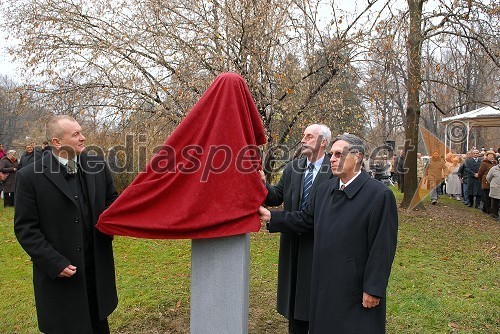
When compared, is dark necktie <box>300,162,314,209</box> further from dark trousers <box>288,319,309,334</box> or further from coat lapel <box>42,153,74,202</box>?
coat lapel <box>42,153,74,202</box>

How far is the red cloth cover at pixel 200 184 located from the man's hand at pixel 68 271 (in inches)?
13.7

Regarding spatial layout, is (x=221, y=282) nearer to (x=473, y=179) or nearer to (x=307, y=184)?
(x=307, y=184)

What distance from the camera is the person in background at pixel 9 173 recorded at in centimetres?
1309

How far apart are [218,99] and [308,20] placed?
24.3 ft

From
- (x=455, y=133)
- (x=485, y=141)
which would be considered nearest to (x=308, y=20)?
(x=455, y=133)

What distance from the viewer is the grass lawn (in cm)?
470

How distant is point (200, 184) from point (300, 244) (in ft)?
4.20

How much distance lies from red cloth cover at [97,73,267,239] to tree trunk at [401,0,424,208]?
9.59 metres

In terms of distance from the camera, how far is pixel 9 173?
13.1 metres

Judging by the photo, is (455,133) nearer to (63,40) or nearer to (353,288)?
(63,40)

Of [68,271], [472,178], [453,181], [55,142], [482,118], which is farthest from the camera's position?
[453,181]

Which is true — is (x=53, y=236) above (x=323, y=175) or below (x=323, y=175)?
below

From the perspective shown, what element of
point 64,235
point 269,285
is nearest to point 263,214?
point 64,235

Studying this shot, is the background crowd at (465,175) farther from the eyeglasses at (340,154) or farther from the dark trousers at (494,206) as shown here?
the eyeglasses at (340,154)
